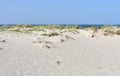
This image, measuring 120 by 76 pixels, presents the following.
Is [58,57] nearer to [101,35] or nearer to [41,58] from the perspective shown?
[41,58]

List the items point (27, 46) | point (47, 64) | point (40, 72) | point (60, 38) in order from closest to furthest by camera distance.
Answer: point (40, 72), point (47, 64), point (27, 46), point (60, 38)

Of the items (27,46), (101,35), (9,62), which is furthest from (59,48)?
(101,35)

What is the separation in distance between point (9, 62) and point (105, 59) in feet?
12.5

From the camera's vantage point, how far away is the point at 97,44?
1525cm

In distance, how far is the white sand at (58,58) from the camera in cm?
986

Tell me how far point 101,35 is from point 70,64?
7542mm

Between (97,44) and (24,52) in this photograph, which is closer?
(24,52)

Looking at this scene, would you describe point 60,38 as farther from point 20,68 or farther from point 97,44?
point 20,68

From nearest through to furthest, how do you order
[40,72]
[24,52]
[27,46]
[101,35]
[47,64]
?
[40,72] → [47,64] → [24,52] → [27,46] → [101,35]

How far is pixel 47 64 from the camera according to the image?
10.6 metres

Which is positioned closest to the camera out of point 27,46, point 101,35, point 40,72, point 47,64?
point 40,72

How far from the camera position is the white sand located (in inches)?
388

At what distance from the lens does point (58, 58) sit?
37.6ft

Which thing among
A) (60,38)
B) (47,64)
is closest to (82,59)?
(47,64)
